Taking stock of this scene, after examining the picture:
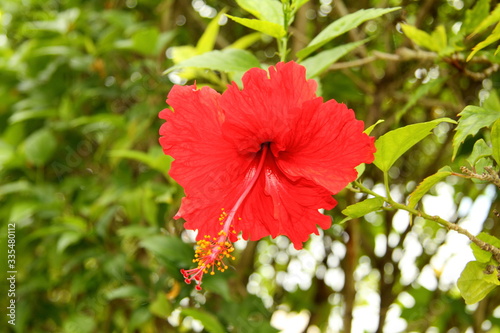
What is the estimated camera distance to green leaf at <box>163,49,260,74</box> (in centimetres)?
73

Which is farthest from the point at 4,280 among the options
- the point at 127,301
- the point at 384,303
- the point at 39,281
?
the point at 384,303

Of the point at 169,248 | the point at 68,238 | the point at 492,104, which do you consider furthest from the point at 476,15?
the point at 68,238

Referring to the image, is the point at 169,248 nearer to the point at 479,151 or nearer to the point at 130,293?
the point at 130,293

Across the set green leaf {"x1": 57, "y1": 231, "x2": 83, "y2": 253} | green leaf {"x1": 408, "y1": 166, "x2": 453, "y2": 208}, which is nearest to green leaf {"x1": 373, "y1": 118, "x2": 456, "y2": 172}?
green leaf {"x1": 408, "y1": 166, "x2": 453, "y2": 208}

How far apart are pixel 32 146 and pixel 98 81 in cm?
29

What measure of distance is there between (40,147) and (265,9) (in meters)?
1.05

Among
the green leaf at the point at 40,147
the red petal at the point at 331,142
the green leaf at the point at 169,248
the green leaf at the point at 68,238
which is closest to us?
the red petal at the point at 331,142

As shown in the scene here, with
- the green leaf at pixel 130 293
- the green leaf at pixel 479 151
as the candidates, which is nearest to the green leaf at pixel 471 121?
the green leaf at pixel 479 151

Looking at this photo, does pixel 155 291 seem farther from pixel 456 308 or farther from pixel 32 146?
pixel 456 308

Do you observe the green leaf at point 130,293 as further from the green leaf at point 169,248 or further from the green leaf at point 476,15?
the green leaf at point 476,15

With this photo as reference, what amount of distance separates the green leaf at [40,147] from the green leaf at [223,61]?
97cm

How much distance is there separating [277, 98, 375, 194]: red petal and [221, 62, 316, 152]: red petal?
2cm

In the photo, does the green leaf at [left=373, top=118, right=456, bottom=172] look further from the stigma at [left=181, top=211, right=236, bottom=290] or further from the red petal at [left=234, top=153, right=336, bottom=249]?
the stigma at [left=181, top=211, right=236, bottom=290]

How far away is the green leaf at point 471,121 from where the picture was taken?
0.63 m
